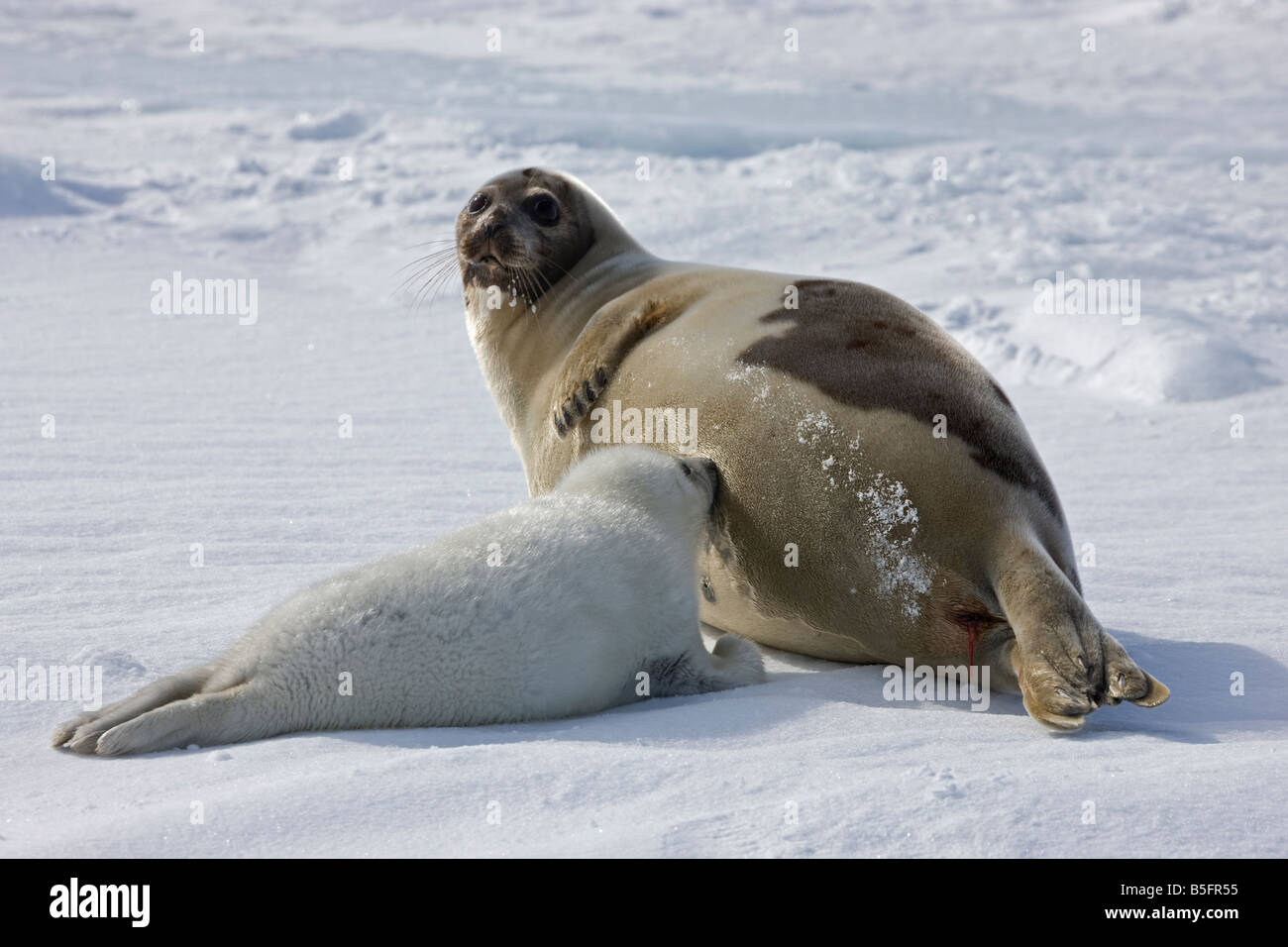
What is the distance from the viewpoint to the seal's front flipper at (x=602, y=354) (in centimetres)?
394

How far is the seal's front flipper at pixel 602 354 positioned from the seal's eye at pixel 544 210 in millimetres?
642

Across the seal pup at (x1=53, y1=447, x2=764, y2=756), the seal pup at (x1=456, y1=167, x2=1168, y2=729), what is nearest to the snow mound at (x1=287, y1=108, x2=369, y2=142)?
the seal pup at (x1=456, y1=167, x2=1168, y2=729)

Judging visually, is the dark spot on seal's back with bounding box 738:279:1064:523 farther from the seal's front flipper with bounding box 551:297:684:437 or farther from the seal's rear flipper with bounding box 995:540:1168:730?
the seal's front flipper with bounding box 551:297:684:437

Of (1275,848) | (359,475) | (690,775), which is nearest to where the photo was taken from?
(1275,848)

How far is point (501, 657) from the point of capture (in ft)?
9.13

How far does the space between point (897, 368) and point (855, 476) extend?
1.16 ft

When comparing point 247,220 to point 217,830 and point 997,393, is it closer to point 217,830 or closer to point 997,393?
point 997,393

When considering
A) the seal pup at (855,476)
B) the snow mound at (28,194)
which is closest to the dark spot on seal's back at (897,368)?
the seal pup at (855,476)

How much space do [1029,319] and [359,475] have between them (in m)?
4.69

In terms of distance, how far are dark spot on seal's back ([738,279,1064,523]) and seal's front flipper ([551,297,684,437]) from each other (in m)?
0.42

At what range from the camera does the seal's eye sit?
4648 millimetres

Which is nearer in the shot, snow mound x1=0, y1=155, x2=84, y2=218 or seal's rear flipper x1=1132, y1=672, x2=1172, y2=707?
seal's rear flipper x1=1132, y1=672, x2=1172, y2=707

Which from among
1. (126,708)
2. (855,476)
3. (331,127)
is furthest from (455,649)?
(331,127)
